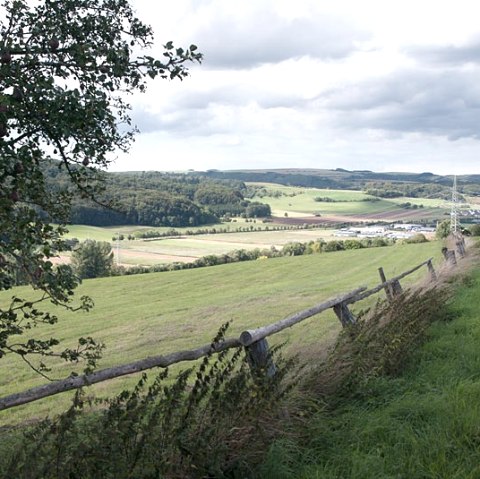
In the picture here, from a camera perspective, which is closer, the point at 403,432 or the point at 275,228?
the point at 403,432

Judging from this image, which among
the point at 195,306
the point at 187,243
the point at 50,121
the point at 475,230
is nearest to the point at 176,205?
the point at 187,243

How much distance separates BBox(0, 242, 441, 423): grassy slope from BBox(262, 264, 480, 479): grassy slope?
189cm

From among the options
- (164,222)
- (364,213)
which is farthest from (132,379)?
(364,213)

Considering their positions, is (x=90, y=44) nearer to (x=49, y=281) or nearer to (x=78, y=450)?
(x=49, y=281)

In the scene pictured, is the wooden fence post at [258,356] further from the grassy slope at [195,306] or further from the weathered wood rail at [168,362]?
the grassy slope at [195,306]

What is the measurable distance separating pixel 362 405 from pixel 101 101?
3906mm

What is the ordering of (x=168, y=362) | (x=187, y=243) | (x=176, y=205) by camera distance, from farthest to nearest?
(x=176, y=205)
(x=187, y=243)
(x=168, y=362)

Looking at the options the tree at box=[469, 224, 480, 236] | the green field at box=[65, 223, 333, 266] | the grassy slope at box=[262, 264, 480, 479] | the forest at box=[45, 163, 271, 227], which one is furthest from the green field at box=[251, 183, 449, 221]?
the grassy slope at box=[262, 264, 480, 479]

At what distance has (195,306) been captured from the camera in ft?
112

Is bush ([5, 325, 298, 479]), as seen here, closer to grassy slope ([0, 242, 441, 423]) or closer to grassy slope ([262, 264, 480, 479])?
grassy slope ([262, 264, 480, 479])

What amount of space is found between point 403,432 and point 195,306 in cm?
2981

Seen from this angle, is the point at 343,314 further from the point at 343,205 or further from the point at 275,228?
the point at 343,205

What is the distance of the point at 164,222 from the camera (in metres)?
122

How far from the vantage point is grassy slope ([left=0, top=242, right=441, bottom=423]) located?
16.8 m
